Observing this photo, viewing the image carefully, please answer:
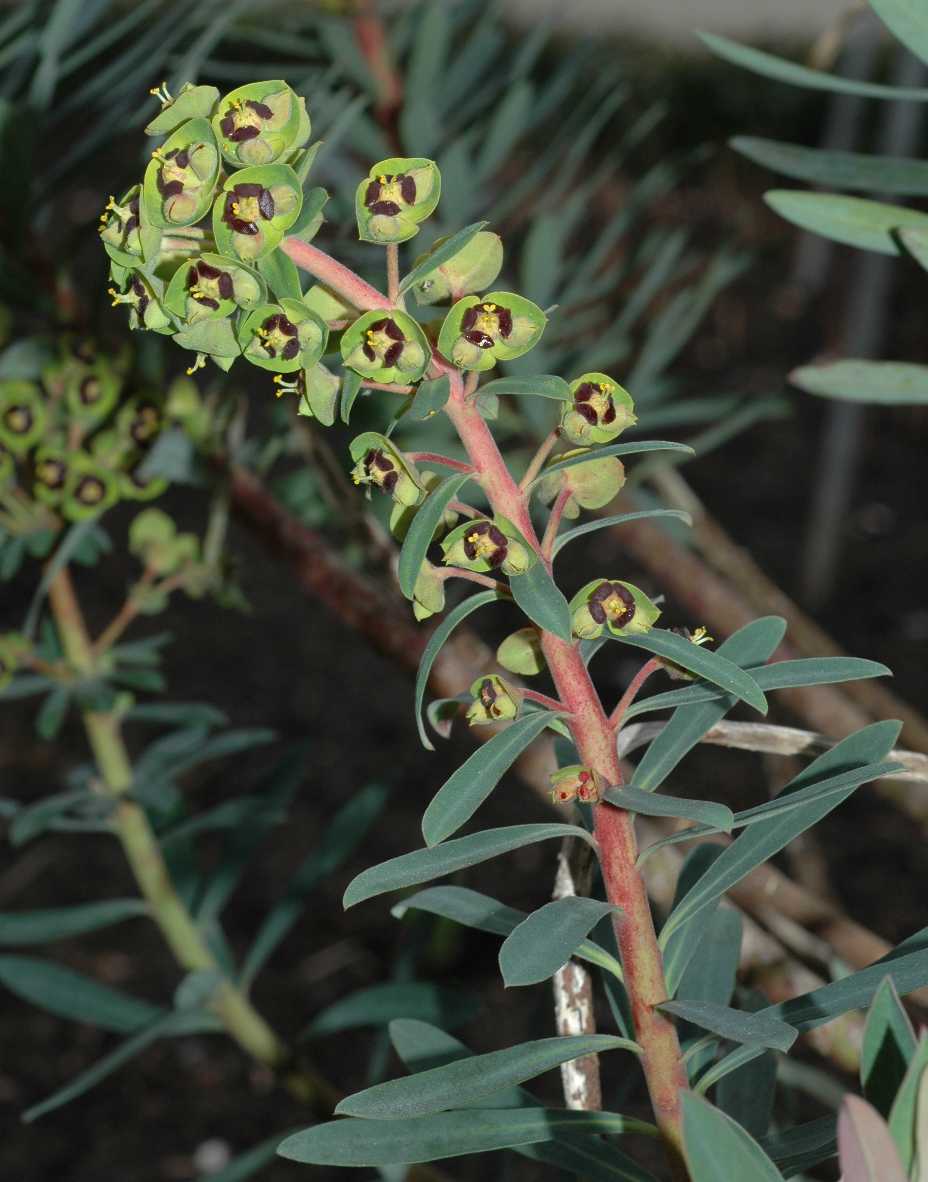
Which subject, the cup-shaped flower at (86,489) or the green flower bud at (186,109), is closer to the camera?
the green flower bud at (186,109)

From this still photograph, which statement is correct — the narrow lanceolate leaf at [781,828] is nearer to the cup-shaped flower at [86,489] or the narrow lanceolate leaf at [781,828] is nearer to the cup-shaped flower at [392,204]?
the cup-shaped flower at [392,204]

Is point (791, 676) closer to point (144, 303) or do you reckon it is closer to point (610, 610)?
point (610, 610)

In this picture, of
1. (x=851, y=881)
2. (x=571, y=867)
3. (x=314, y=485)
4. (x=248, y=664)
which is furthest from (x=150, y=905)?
(x=248, y=664)

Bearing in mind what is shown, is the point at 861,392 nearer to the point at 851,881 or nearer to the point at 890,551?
the point at 851,881

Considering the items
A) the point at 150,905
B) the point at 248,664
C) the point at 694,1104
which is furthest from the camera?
the point at 248,664

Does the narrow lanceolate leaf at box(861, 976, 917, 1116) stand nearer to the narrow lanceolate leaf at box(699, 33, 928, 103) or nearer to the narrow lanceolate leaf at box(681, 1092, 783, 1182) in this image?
the narrow lanceolate leaf at box(681, 1092, 783, 1182)

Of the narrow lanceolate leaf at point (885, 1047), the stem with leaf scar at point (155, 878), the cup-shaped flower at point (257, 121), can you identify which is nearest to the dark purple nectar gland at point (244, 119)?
the cup-shaped flower at point (257, 121)

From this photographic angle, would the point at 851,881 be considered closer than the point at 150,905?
No
